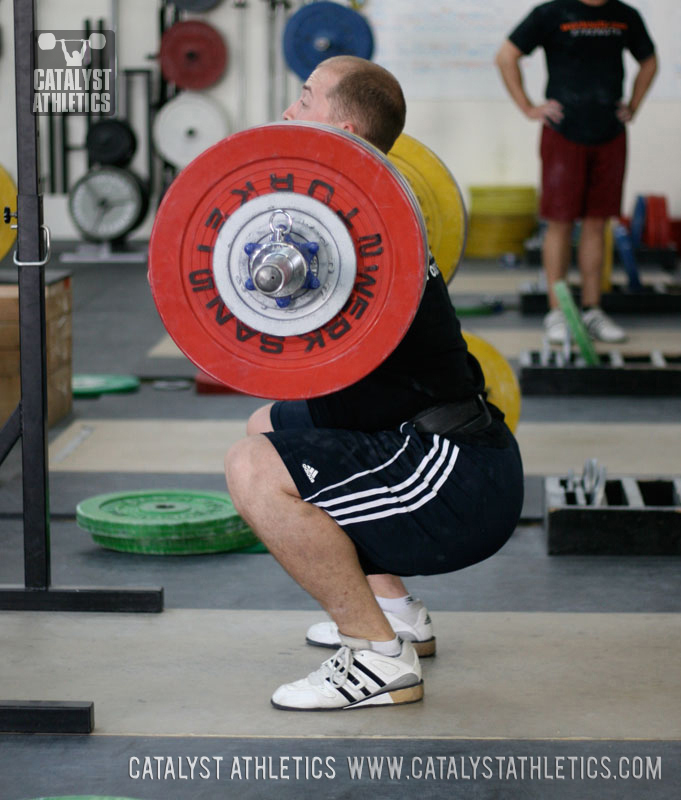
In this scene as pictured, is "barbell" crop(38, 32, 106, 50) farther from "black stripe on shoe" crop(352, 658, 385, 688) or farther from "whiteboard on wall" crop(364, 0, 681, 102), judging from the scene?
"whiteboard on wall" crop(364, 0, 681, 102)

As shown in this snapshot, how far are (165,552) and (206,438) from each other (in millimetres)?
1105

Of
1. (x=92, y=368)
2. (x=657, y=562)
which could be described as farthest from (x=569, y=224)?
(x=657, y=562)

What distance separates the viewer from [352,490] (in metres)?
1.85

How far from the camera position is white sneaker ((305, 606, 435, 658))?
2139 millimetres

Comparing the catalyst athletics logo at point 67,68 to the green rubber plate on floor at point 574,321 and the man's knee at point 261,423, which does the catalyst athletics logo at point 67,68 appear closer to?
the man's knee at point 261,423

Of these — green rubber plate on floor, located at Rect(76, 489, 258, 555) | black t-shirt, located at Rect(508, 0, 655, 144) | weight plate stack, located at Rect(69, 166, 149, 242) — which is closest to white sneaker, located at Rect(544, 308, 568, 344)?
black t-shirt, located at Rect(508, 0, 655, 144)

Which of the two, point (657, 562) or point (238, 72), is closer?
point (657, 562)

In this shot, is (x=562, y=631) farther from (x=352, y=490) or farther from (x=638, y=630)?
(x=352, y=490)

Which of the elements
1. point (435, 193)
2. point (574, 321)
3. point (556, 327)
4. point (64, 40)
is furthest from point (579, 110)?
point (64, 40)

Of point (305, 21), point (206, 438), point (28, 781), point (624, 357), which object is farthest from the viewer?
point (305, 21)

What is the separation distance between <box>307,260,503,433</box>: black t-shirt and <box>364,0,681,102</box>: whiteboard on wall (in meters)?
6.92

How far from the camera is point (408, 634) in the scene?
84.1 inches

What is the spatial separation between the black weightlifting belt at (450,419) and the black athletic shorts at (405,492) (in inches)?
0.5

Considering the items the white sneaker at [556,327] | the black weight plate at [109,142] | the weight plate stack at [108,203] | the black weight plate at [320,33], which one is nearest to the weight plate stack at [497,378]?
the white sneaker at [556,327]
